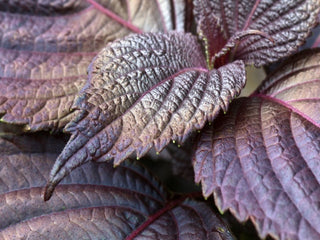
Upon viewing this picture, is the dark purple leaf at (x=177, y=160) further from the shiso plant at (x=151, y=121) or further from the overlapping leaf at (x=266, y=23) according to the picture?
the overlapping leaf at (x=266, y=23)

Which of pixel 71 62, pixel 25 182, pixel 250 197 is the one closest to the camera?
pixel 250 197

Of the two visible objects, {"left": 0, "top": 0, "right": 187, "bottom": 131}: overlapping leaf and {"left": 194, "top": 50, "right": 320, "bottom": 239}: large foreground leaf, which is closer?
{"left": 194, "top": 50, "right": 320, "bottom": 239}: large foreground leaf

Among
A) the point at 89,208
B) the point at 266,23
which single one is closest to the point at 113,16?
the point at 266,23

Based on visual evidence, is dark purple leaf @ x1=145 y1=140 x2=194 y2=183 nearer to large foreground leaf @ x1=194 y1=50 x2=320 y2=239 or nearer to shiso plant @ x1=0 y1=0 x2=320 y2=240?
shiso plant @ x1=0 y1=0 x2=320 y2=240

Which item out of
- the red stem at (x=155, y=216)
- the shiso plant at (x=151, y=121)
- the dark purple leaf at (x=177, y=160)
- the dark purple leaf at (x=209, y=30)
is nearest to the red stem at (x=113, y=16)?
the shiso plant at (x=151, y=121)

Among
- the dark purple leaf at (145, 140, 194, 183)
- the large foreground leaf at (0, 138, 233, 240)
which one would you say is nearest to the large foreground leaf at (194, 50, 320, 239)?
the large foreground leaf at (0, 138, 233, 240)

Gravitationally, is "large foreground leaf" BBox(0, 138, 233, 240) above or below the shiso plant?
below

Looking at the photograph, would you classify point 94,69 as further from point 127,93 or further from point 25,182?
point 25,182

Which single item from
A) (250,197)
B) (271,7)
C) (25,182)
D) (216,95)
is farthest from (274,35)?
(25,182)
